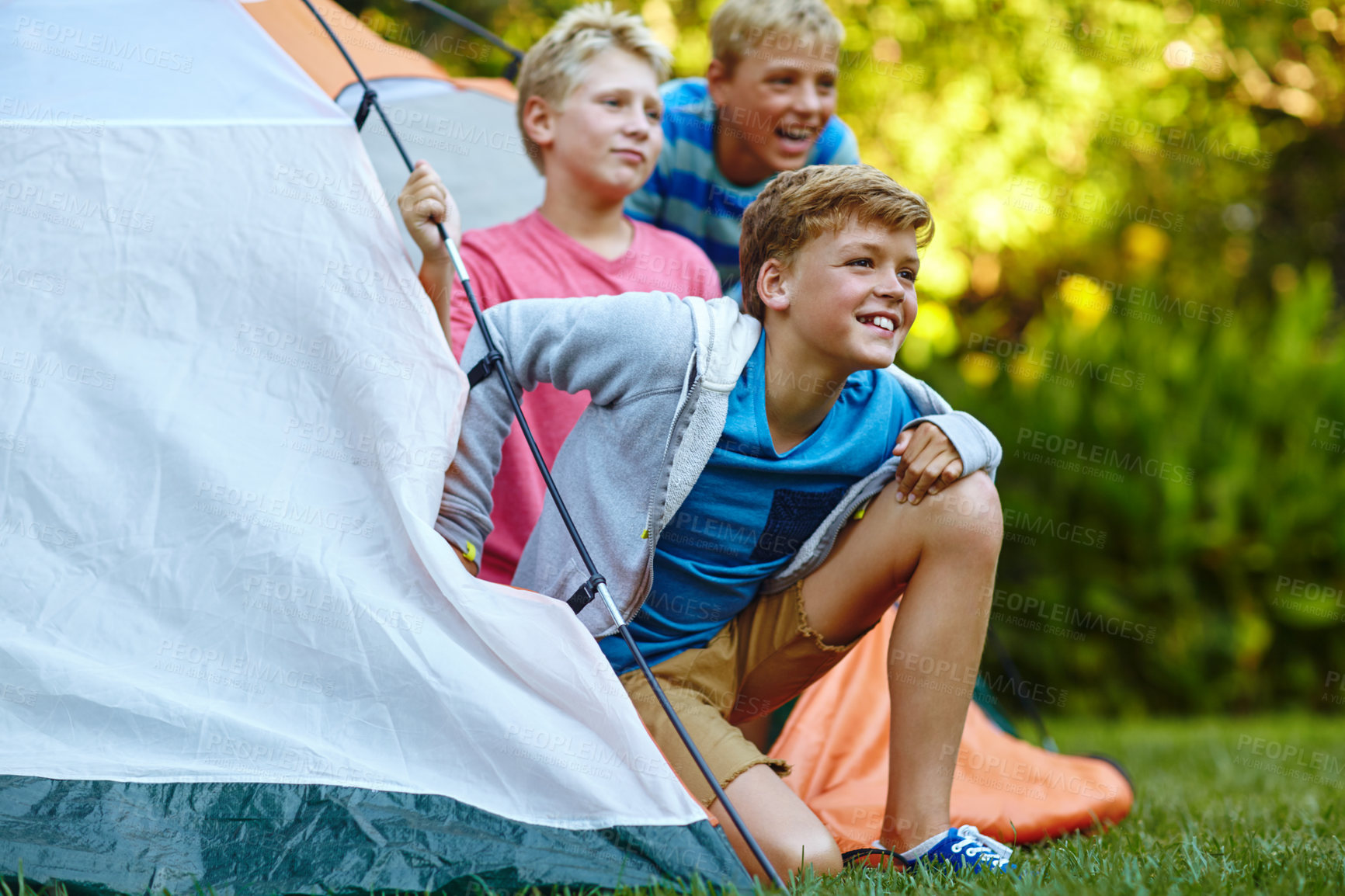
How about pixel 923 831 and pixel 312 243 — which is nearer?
pixel 923 831

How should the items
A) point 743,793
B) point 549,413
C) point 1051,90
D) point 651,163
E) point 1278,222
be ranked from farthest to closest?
point 1278,222, point 1051,90, point 651,163, point 549,413, point 743,793

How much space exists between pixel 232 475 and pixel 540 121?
1033 mm

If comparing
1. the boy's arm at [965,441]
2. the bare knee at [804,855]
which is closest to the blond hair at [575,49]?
the boy's arm at [965,441]

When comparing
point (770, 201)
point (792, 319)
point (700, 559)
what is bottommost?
point (700, 559)

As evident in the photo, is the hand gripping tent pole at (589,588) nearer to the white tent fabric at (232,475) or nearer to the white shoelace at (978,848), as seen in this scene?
the white tent fabric at (232,475)

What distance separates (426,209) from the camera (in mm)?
1741

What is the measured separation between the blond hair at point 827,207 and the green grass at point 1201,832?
87 cm

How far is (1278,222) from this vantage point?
6.70 meters

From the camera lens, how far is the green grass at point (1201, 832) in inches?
54.4

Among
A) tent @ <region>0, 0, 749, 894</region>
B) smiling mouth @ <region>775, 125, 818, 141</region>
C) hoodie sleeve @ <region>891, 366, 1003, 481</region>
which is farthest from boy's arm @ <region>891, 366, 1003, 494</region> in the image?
smiling mouth @ <region>775, 125, 818, 141</region>

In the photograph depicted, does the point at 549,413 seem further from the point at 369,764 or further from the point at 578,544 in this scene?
the point at 369,764

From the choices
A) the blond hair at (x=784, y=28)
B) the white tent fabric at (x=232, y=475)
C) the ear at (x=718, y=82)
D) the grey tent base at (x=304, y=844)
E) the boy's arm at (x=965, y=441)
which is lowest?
the grey tent base at (x=304, y=844)

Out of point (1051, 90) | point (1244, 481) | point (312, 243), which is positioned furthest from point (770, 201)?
point (1051, 90)

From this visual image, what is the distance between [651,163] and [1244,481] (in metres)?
2.99
